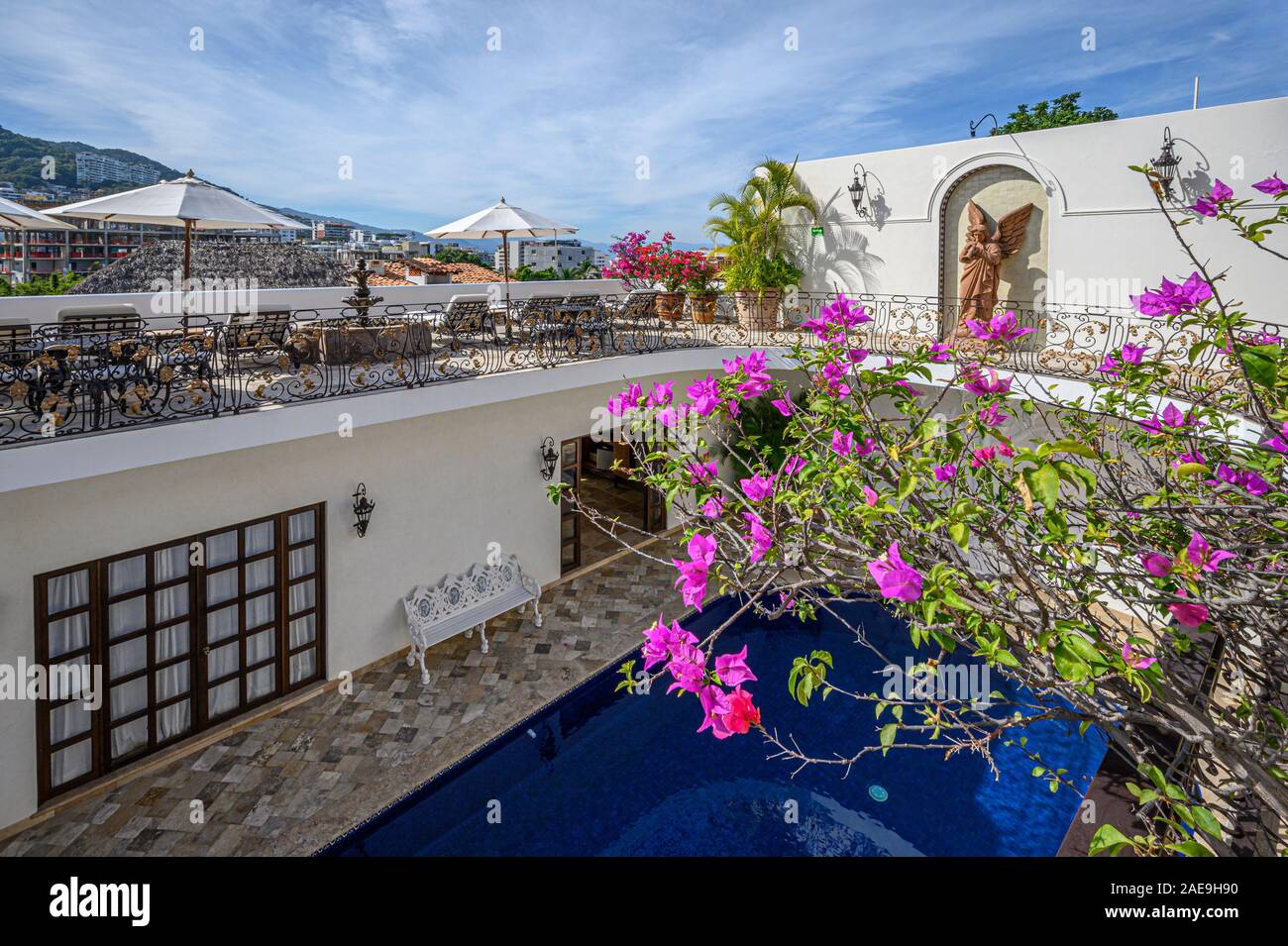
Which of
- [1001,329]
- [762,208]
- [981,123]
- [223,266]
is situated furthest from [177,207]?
[981,123]

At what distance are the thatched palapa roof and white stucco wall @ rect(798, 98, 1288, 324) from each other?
11804 millimetres

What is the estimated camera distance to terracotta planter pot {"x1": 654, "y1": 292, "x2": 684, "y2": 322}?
690 inches

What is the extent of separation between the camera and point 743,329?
17.1 meters

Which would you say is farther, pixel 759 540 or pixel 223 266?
pixel 223 266

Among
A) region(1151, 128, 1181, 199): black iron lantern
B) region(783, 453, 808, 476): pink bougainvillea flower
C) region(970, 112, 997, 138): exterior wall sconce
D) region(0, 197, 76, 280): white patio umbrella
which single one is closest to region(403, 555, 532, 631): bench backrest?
region(0, 197, 76, 280): white patio umbrella

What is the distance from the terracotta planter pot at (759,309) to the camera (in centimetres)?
1719

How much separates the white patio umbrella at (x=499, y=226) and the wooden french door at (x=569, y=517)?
10.5 ft

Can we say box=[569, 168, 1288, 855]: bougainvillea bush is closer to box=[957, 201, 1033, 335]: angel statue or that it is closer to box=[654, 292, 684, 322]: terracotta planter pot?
box=[957, 201, 1033, 335]: angel statue

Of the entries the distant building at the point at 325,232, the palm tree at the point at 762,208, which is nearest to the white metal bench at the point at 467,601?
the distant building at the point at 325,232

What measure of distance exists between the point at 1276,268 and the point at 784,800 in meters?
11.6

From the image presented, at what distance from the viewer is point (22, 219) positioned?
30.8ft

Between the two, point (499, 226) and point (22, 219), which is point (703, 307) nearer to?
point (499, 226)

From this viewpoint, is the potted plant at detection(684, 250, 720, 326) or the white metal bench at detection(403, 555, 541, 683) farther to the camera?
the potted plant at detection(684, 250, 720, 326)

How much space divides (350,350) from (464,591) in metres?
4.05
